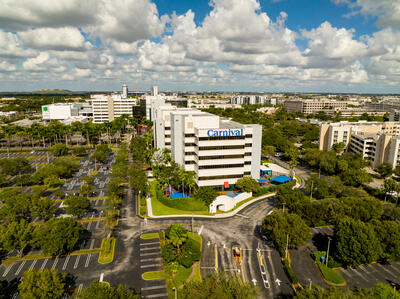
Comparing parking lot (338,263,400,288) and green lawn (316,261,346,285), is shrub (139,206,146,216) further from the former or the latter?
parking lot (338,263,400,288)

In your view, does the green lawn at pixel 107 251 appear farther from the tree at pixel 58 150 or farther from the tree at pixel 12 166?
the tree at pixel 58 150

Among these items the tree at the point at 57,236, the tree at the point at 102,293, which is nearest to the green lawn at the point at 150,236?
the tree at the point at 57,236

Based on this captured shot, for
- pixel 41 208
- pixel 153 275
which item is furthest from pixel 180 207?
pixel 41 208

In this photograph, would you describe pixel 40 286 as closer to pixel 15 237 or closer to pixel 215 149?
pixel 15 237

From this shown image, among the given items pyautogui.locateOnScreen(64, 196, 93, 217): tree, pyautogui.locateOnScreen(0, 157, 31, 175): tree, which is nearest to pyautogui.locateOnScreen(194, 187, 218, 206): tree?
pyautogui.locateOnScreen(64, 196, 93, 217): tree

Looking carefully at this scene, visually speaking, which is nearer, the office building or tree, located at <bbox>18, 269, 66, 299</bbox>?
tree, located at <bbox>18, 269, 66, 299</bbox>

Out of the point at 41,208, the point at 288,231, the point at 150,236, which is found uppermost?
the point at 288,231
